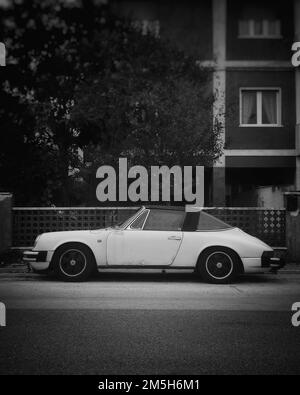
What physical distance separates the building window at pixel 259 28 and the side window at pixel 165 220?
1233 cm

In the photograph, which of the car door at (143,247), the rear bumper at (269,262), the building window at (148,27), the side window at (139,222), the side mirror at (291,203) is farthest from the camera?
the building window at (148,27)

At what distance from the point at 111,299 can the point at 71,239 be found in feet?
6.68

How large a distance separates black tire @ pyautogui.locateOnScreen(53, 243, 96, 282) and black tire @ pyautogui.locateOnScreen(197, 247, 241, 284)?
6.21 ft

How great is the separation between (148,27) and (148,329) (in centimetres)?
1125

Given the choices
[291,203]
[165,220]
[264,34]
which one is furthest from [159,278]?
[264,34]

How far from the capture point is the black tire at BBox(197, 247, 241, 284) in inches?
375

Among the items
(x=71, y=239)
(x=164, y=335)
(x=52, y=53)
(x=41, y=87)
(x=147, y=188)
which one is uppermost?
(x=52, y=53)

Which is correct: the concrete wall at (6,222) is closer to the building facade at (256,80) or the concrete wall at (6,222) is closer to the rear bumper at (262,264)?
the rear bumper at (262,264)

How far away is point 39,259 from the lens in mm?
9656

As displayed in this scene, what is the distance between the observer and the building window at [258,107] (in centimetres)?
2019

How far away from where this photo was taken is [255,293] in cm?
852

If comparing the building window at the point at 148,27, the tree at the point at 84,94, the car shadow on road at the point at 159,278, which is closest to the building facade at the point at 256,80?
the tree at the point at 84,94
